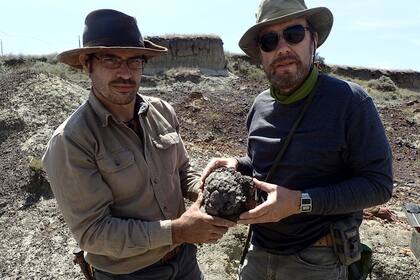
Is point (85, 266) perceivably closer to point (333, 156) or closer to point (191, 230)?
point (191, 230)

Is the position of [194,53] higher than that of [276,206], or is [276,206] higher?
[194,53]

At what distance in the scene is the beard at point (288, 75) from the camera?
277 cm

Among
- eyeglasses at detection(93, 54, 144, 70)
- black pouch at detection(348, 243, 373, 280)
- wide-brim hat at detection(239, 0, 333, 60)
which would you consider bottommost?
black pouch at detection(348, 243, 373, 280)

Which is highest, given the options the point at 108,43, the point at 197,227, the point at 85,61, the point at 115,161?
the point at 108,43

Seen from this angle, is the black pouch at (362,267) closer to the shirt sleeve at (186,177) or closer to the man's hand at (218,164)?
the man's hand at (218,164)

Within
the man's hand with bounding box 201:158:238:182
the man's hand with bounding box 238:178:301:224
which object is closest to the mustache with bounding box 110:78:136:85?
the man's hand with bounding box 201:158:238:182

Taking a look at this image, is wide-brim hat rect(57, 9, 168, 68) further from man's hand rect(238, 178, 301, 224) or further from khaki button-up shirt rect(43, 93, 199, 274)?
man's hand rect(238, 178, 301, 224)

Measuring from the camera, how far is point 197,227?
2.61m

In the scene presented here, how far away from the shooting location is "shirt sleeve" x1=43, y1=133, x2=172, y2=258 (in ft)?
8.39

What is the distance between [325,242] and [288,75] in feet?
3.42

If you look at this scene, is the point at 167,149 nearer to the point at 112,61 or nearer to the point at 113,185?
the point at 113,185

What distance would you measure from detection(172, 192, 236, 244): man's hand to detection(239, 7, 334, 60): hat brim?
46.8 inches

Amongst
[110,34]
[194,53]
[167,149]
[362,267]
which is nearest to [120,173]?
[167,149]

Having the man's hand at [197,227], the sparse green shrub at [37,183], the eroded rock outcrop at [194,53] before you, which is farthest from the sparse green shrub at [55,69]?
the man's hand at [197,227]
